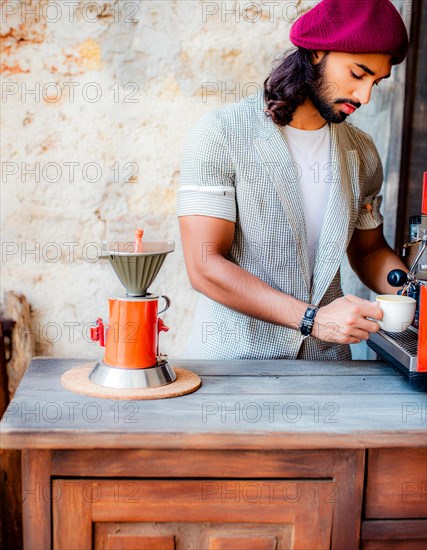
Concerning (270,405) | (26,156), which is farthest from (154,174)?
(270,405)

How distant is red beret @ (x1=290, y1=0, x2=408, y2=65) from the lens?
203 cm

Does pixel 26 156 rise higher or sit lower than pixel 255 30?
lower

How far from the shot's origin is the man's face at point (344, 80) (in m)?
2.11

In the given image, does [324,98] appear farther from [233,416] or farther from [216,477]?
[216,477]

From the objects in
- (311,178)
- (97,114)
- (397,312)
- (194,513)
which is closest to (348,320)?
(397,312)

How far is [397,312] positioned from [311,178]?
63 centimetres

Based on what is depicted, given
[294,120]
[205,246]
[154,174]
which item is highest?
[294,120]

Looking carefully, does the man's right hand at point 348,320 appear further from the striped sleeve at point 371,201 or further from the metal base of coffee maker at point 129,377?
the striped sleeve at point 371,201

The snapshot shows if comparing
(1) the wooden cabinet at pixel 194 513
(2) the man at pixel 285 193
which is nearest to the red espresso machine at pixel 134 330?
(1) the wooden cabinet at pixel 194 513

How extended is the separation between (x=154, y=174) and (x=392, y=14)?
1222 mm

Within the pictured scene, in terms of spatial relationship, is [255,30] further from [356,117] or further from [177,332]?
[177,332]

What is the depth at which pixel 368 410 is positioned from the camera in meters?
1.65

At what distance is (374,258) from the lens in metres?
2.52

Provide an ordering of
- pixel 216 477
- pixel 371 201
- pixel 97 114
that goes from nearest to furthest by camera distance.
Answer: pixel 216 477 < pixel 371 201 < pixel 97 114
